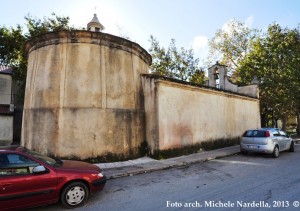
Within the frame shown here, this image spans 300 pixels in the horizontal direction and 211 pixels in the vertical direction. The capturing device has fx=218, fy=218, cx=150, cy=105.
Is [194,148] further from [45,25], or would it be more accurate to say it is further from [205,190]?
[45,25]

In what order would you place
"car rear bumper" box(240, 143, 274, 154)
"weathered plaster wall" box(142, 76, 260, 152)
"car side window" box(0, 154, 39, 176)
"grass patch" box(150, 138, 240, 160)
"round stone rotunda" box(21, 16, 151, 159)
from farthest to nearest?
1. "car rear bumper" box(240, 143, 274, 154)
2. "weathered plaster wall" box(142, 76, 260, 152)
3. "grass patch" box(150, 138, 240, 160)
4. "round stone rotunda" box(21, 16, 151, 159)
5. "car side window" box(0, 154, 39, 176)

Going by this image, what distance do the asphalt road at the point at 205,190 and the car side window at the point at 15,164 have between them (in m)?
1.15

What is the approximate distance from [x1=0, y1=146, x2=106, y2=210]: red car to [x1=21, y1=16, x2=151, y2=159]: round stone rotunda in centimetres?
413

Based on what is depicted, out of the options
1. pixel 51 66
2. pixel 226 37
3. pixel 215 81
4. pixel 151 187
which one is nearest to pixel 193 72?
pixel 226 37

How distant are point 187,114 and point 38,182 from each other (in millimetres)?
8923

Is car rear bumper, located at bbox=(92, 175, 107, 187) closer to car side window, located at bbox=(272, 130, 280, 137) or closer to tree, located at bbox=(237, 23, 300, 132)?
car side window, located at bbox=(272, 130, 280, 137)

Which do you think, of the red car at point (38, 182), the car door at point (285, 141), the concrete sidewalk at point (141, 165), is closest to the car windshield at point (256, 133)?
the car door at point (285, 141)

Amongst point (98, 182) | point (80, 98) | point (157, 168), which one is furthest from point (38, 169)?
point (80, 98)

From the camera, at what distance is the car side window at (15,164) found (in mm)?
4676

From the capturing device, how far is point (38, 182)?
480cm

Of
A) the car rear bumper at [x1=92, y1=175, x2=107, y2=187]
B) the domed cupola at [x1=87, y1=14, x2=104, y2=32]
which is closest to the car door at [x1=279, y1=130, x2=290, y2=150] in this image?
the car rear bumper at [x1=92, y1=175, x2=107, y2=187]

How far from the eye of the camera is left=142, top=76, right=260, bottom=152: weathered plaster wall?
11.0m

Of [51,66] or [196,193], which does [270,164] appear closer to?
[196,193]

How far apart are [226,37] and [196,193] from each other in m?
27.9
